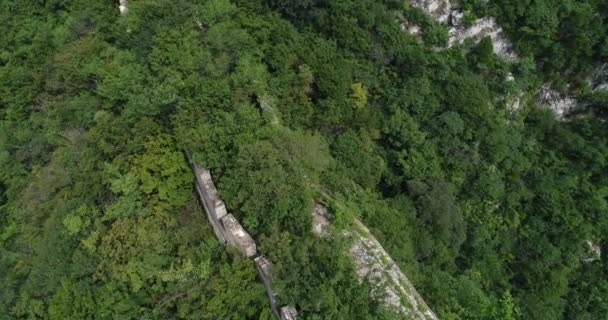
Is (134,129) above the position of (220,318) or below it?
above

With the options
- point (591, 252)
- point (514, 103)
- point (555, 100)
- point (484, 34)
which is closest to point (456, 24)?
point (484, 34)

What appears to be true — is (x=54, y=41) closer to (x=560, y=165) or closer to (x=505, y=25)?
(x=505, y=25)

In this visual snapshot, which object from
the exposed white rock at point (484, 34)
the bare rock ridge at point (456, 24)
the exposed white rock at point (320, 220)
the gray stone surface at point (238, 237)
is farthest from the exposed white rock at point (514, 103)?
the gray stone surface at point (238, 237)

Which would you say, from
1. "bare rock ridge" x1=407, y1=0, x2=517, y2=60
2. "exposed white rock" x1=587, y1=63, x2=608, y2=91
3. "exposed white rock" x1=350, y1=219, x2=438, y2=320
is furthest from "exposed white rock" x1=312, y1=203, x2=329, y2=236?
"exposed white rock" x1=587, y1=63, x2=608, y2=91

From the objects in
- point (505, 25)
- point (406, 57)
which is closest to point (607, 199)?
point (505, 25)

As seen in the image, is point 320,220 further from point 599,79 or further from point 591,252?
point 599,79

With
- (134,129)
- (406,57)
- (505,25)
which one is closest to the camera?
(134,129)

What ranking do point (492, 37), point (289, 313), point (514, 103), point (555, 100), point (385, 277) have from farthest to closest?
point (555, 100)
point (514, 103)
point (492, 37)
point (385, 277)
point (289, 313)
